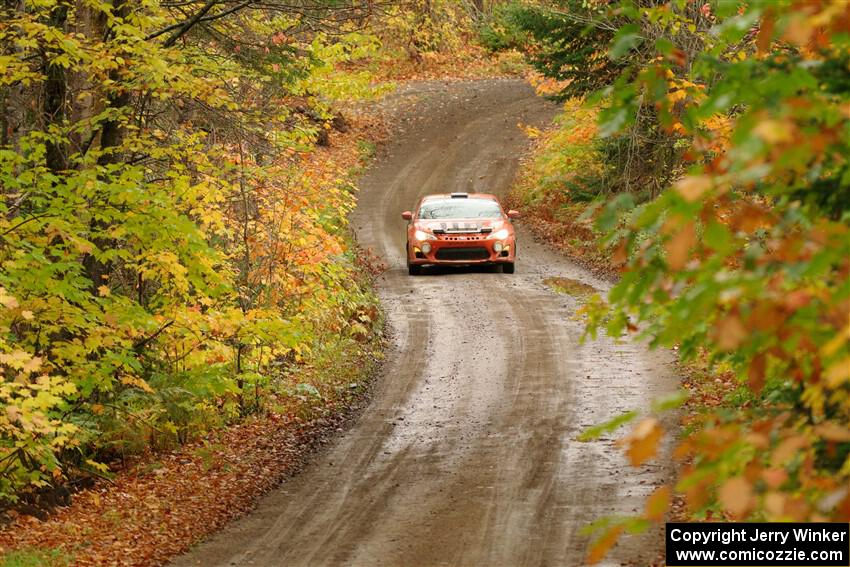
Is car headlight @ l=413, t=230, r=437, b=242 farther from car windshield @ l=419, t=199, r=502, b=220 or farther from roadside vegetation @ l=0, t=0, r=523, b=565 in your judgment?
roadside vegetation @ l=0, t=0, r=523, b=565

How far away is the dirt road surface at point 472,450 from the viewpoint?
863cm

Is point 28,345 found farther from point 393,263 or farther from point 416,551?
point 393,263

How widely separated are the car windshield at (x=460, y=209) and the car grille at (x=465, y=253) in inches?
28.0

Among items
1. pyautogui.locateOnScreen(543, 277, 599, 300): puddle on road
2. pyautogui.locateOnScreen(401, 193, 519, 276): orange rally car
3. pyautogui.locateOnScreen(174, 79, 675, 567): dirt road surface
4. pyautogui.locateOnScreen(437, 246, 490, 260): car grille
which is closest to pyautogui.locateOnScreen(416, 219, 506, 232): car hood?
pyautogui.locateOnScreen(401, 193, 519, 276): orange rally car

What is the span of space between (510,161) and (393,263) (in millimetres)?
13249

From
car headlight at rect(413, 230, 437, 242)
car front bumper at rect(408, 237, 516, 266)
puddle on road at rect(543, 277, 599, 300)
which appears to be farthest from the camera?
car headlight at rect(413, 230, 437, 242)

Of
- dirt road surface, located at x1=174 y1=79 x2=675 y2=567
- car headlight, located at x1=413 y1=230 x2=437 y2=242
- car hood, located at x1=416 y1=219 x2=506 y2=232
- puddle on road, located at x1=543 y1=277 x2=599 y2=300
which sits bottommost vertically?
dirt road surface, located at x1=174 y1=79 x2=675 y2=567

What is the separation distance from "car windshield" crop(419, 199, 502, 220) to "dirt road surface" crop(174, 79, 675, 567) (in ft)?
4.60

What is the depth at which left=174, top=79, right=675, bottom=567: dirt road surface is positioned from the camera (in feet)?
→ 28.3

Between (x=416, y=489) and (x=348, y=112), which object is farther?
(x=348, y=112)

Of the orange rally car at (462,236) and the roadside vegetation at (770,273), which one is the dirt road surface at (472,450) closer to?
the orange rally car at (462,236)

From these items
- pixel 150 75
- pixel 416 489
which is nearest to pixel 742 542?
pixel 416 489

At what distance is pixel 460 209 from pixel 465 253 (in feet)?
3.51

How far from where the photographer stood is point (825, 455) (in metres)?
3.43
